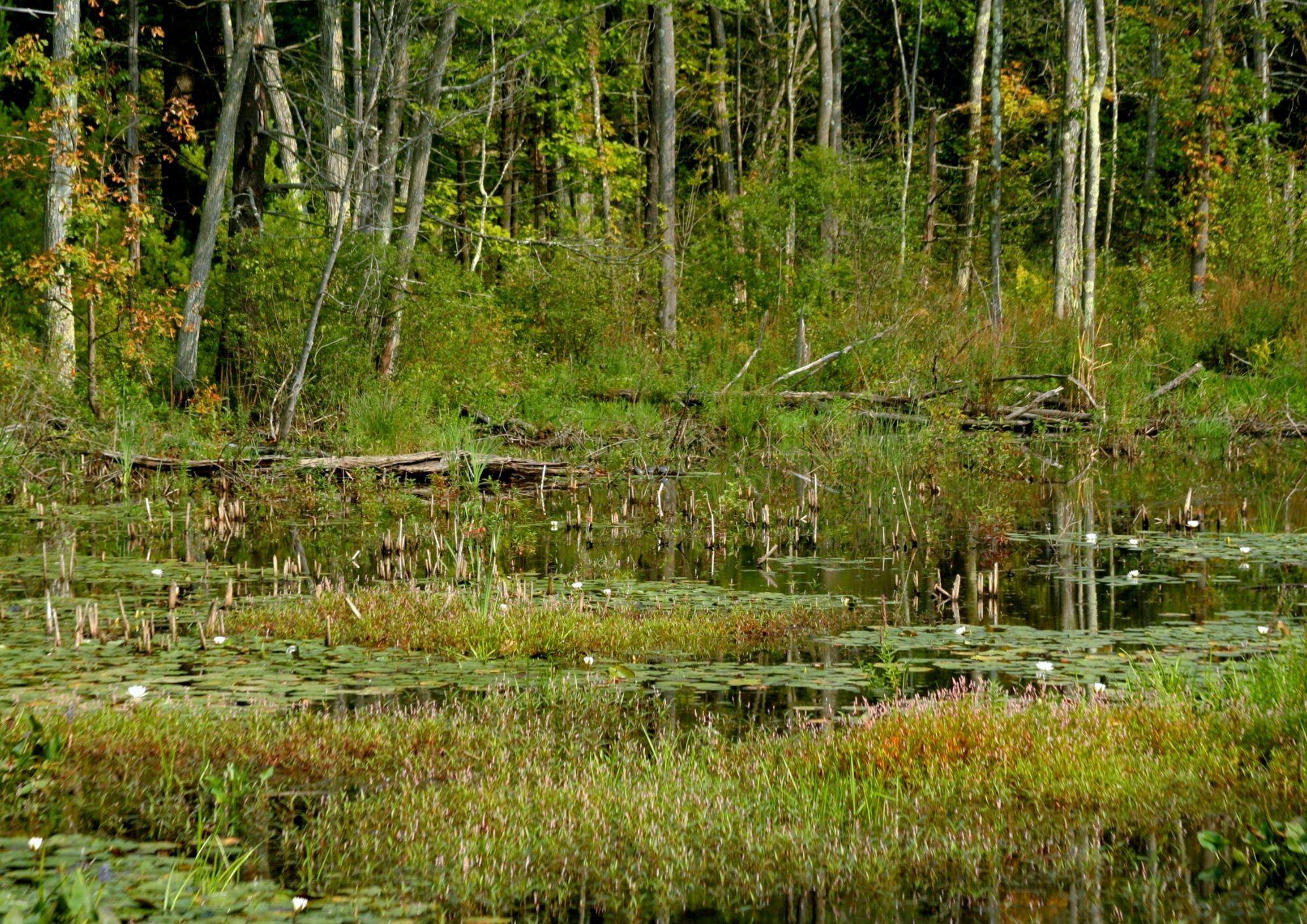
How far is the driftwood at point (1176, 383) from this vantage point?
22.4m

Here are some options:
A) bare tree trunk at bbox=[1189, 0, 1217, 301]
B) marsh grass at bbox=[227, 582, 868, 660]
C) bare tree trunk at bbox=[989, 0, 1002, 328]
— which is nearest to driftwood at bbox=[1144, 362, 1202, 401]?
bare tree trunk at bbox=[1189, 0, 1217, 301]

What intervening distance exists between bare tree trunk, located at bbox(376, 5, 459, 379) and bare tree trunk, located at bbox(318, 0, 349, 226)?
122 centimetres

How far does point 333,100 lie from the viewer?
2264 centimetres

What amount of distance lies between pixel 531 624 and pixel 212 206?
45.4 ft

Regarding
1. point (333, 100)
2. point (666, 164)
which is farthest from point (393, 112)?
point (666, 164)

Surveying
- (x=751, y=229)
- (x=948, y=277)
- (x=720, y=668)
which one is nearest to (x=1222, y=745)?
(x=720, y=668)

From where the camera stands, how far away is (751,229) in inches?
983

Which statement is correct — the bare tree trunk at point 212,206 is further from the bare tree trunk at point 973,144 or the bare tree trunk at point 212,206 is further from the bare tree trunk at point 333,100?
the bare tree trunk at point 973,144

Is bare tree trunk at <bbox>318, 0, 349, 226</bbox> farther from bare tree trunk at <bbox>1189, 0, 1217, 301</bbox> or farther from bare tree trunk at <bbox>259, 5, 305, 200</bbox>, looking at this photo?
bare tree trunk at <bbox>1189, 0, 1217, 301</bbox>

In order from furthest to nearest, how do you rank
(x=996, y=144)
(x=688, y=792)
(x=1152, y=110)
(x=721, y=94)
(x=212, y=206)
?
(x=721, y=94)
(x=1152, y=110)
(x=996, y=144)
(x=212, y=206)
(x=688, y=792)

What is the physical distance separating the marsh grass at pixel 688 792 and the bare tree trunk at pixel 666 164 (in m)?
19.9

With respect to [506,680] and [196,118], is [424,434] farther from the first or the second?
[196,118]

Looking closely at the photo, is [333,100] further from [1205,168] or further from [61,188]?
[1205,168]

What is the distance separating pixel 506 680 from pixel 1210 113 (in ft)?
88.1
